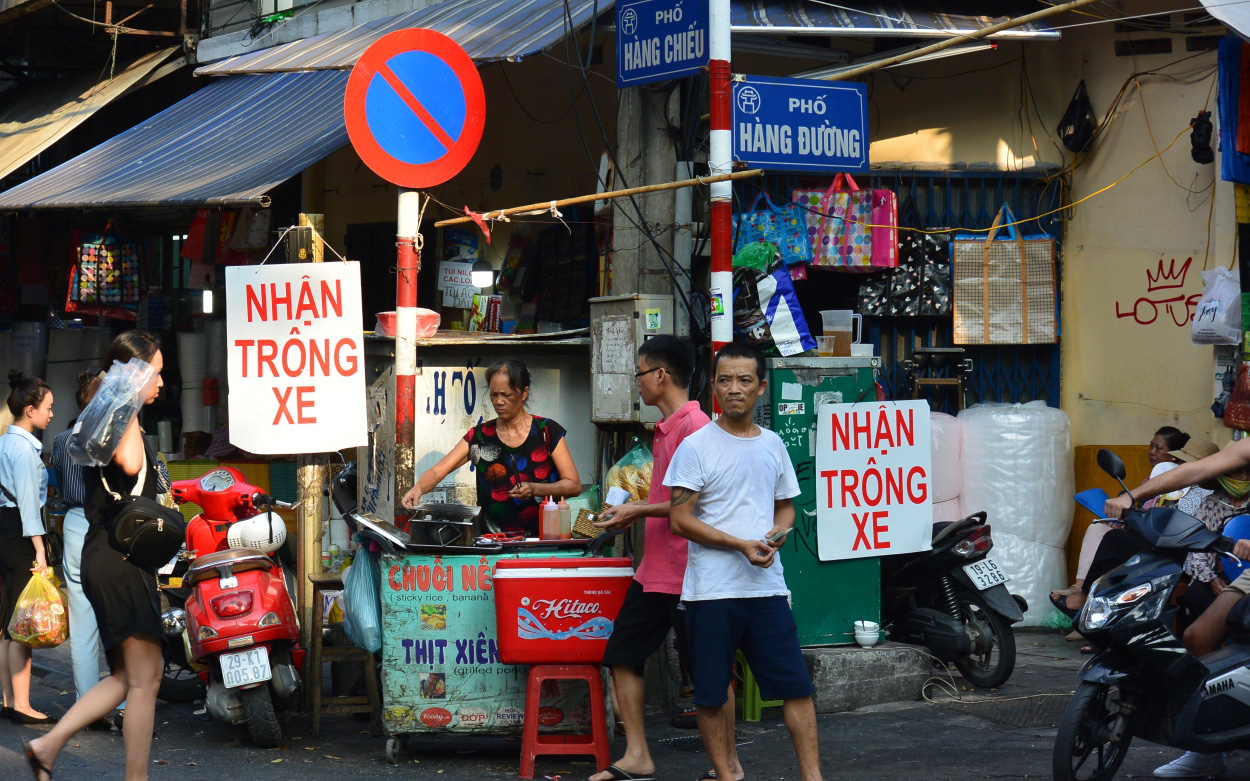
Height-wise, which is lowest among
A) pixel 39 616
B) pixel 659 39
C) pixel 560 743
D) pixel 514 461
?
pixel 560 743

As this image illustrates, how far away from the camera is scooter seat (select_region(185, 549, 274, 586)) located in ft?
19.6

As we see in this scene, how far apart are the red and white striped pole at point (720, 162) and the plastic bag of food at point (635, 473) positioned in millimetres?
671

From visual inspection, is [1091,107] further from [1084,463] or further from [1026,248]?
[1084,463]

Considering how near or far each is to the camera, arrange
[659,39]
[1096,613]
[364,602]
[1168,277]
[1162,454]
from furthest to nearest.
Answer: [1168,277] → [1162,454] → [659,39] → [364,602] → [1096,613]

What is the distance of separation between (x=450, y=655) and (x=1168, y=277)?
19.0 feet

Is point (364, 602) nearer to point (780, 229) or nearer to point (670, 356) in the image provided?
point (670, 356)

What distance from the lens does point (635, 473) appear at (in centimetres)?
657

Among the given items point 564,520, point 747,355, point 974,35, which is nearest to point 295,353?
point 564,520

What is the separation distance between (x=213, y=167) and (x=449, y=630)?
418cm

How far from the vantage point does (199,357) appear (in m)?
11.9

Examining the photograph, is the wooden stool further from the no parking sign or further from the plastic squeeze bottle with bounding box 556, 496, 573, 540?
the no parking sign

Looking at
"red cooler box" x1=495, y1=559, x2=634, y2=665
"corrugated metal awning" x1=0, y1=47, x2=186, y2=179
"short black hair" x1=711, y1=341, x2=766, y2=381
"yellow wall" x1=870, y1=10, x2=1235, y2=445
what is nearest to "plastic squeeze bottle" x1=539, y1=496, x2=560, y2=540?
"red cooler box" x1=495, y1=559, x2=634, y2=665

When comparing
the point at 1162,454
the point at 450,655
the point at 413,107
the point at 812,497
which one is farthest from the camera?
the point at 1162,454

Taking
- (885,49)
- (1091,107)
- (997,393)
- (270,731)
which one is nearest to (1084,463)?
(997,393)
